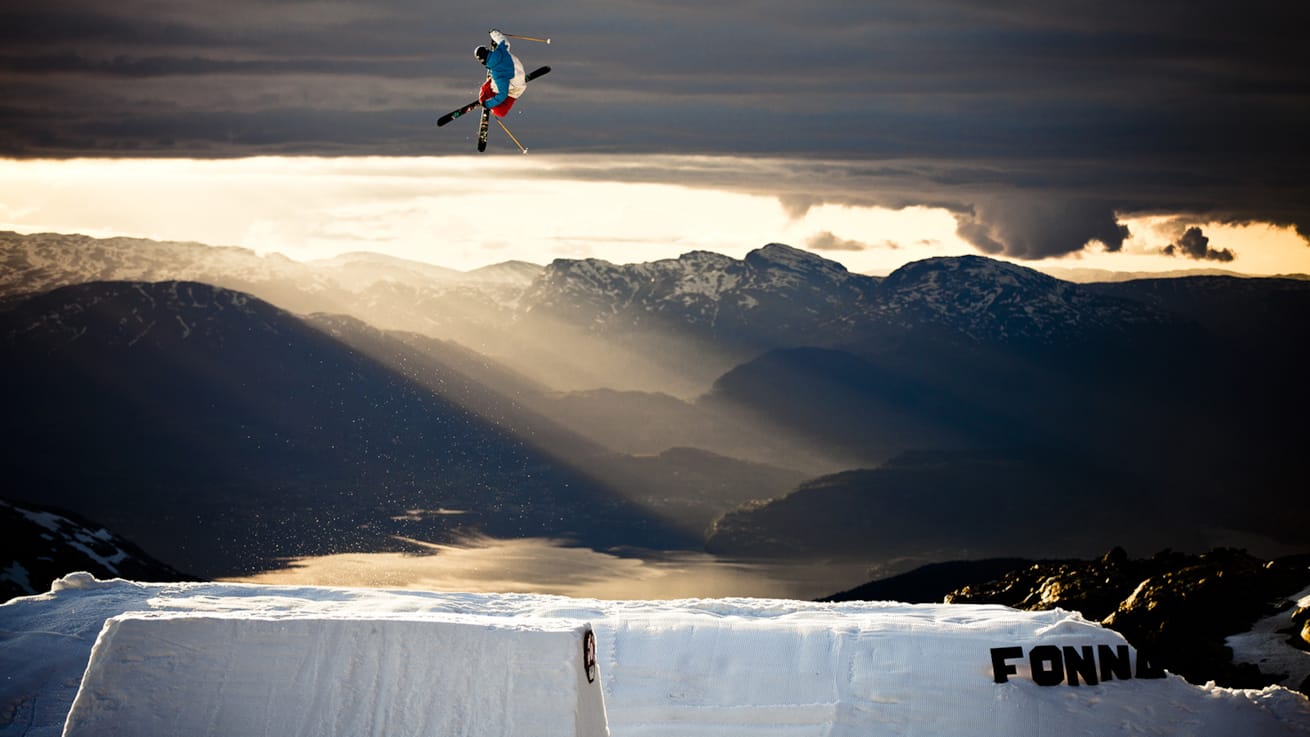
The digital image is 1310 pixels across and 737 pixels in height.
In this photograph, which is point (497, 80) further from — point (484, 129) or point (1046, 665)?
point (1046, 665)

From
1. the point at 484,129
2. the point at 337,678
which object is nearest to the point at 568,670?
the point at 337,678

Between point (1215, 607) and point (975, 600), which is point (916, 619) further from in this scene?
point (975, 600)

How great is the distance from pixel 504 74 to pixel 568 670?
613 inches

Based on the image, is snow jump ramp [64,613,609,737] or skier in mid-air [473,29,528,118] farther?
skier in mid-air [473,29,528,118]

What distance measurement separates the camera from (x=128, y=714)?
50.1 feet

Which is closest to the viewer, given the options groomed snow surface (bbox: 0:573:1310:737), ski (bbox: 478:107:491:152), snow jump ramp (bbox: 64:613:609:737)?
snow jump ramp (bbox: 64:613:609:737)

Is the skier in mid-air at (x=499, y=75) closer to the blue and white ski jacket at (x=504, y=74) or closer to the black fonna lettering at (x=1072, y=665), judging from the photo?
the blue and white ski jacket at (x=504, y=74)

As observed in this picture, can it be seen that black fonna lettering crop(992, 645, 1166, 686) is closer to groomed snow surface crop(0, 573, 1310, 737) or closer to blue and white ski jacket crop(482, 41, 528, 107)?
groomed snow surface crop(0, 573, 1310, 737)

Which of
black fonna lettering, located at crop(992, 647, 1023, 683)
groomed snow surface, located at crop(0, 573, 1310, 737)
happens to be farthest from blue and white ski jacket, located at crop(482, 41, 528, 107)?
black fonna lettering, located at crop(992, 647, 1023, 683)

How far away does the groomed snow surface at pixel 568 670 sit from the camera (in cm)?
1535

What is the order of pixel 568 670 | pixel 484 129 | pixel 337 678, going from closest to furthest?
1. pixel 568 670
2. pixel 337 678
3. pixel 484 129

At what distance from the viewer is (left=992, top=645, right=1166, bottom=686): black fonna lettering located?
28.6 metres

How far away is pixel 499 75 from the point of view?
87.8ft

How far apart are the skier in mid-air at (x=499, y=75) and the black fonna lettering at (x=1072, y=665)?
16.9 metres
